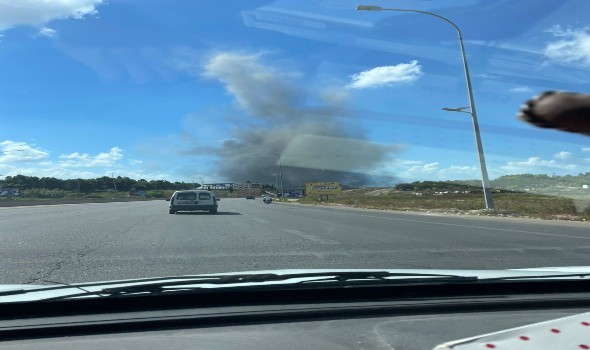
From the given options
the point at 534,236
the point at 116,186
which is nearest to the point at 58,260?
the point at 534,236

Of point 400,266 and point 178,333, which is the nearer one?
point 178,333

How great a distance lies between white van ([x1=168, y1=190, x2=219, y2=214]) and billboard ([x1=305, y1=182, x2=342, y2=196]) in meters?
69.3

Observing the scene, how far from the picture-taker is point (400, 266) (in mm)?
9086

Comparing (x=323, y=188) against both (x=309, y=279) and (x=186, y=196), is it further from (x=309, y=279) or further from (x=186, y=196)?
(x=309, y=279)

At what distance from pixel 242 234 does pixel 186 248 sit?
156 inches

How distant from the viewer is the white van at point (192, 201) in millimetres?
30594

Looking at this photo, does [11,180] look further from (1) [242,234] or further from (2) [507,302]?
(2) [507,302]

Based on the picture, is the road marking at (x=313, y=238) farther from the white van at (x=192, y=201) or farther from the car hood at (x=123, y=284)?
the white van at (x=192, y=201)

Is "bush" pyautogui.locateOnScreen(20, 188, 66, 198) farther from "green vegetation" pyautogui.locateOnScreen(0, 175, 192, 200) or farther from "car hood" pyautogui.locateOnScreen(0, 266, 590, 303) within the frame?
"car hood" pyautogui.locateOnScreen(0, 266, 590, 303)

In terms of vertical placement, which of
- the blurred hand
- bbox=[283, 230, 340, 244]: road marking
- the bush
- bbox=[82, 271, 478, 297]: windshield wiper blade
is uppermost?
the bush

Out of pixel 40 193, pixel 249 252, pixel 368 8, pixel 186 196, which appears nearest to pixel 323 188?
pixel 40 193

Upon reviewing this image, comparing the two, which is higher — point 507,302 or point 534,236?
point 507,302

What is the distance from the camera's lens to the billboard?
331ft

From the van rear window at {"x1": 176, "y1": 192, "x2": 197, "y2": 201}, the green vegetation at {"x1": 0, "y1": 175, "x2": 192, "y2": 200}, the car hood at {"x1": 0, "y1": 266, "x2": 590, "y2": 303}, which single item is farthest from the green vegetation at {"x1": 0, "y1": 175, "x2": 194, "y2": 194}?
the car hood at {"x1": 0, "y1": 266, "x2": 590, "y2": 303}
